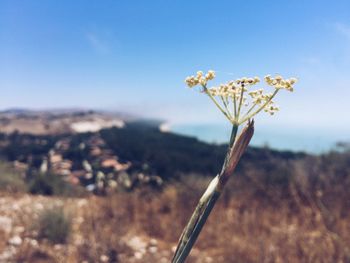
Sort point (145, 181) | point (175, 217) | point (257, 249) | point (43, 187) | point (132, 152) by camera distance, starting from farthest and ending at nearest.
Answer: point (132, 152) < point (43, 187) < point (145, 181) < point (175, 217) < point (257, 249)

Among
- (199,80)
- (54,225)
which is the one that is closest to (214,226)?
(54,225)

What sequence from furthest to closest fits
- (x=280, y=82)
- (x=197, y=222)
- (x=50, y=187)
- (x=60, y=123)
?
1. (x=60, y=123)
2. (x=50, y=187)
3. (x=280, y=82)
4. (x=197, y=222)

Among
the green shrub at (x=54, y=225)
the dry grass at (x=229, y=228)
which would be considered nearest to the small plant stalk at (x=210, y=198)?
the dry grass at (x=229, y=228)

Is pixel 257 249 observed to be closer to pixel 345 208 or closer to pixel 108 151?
pixel 345 208

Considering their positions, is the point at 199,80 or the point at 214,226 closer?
the point at 199,80

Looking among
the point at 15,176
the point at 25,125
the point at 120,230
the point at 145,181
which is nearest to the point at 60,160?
the point at 15,176

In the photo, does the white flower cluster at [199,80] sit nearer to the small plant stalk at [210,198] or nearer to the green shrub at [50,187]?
the small plant stalk at [210,198]

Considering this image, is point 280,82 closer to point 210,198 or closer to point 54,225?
point 210,198
